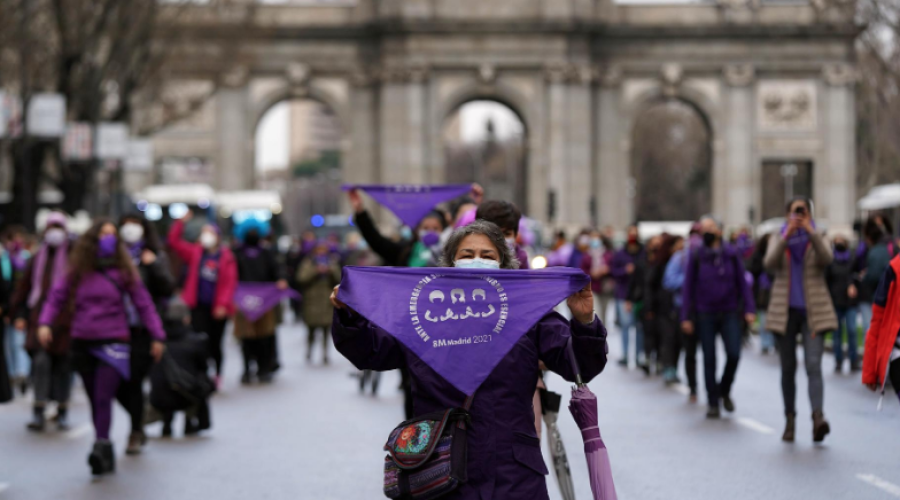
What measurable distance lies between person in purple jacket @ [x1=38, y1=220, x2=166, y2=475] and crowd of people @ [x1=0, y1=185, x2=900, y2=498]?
0.01 metres

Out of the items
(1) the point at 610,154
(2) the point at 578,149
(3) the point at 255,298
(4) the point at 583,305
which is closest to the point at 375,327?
(4) the point at 583,305

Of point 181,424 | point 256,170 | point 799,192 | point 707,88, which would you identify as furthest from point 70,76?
point 799,192

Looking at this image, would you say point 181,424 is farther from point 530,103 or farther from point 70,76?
point 530,103

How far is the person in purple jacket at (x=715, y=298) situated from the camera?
14.6m

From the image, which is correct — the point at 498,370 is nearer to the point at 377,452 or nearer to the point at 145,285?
the point at 377,452

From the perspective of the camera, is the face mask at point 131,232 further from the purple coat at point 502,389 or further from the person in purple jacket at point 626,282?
the person in purple jacket at point 626,282

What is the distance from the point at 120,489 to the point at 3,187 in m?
59.4

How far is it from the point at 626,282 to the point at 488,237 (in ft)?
54.6

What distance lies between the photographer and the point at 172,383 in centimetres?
1321

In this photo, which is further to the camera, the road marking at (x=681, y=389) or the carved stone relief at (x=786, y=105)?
the carved stone relief at (x=786, y=105)

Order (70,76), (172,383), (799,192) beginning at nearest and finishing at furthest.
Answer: (172,383) → (70,76) → (799,192)

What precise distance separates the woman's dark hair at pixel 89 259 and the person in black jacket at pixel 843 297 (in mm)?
10928

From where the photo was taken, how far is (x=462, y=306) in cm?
612

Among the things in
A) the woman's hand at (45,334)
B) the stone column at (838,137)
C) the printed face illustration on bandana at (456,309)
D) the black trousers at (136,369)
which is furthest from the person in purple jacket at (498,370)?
the stone column at (838,137)
